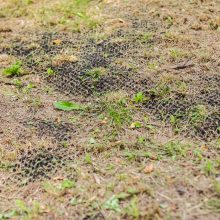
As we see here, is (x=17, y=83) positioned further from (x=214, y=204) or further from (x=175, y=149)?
(x=214, y=204)

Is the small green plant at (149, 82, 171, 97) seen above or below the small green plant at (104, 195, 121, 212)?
above

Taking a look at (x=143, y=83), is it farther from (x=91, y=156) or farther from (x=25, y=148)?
(x=25, y=148)

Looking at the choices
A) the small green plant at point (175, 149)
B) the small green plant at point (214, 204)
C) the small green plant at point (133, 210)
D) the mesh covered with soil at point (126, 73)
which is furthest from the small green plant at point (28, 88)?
the small green plant at point (214, 204)

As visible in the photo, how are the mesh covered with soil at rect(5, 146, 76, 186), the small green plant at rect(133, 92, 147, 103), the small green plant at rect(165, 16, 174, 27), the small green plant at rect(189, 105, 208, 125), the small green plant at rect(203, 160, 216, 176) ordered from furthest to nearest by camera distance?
the small green plant at rect(165, 16, 174, 27) < the small green plant at rect(133, 92, 147, 103) < the small green plant at rect(189, 105, 208, 125) < the mesh covered with soil at rect(5, 146, 76, 186) < the small green plant at rect(203, 160, 216, 176)

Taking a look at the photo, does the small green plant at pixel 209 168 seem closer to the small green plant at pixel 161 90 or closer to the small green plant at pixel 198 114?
the small green plant at pixel 198 114

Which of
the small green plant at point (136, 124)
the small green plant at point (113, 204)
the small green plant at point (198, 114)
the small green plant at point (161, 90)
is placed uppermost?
the small green plant at point (161, 90)

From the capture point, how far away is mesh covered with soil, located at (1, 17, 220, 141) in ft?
9.21

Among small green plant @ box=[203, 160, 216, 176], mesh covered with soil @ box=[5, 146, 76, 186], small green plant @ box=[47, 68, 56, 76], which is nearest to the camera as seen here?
small green plant @ box=[203, 160, 216, 176]

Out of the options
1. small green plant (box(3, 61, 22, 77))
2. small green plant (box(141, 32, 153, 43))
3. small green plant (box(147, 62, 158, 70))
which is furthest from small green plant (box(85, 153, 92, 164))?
small green plant (box(141, 32, 153, 43))

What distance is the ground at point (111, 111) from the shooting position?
7.27 ft

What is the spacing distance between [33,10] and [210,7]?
2.00 metres

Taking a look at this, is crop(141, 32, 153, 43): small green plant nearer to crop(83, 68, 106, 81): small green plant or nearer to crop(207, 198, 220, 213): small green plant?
crop(83, 68, 106, 81): small green plant

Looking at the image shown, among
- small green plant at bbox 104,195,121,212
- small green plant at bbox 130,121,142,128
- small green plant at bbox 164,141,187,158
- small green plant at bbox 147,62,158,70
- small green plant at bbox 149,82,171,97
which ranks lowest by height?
small green plant at bbox 104,195,121,212

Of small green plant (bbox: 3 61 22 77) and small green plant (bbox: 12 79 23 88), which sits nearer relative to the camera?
small green plant (bbox: 12 79 23 88)
